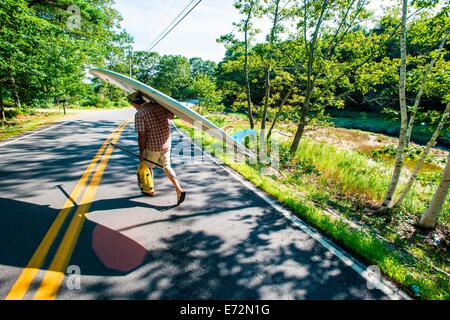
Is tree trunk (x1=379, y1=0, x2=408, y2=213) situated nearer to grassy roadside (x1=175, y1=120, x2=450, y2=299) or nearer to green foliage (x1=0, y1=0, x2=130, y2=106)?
grassy roadside (x1=175, y1=120, x2=450, y2=299)

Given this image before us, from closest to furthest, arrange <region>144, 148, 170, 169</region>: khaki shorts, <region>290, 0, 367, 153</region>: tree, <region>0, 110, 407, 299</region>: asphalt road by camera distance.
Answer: <region>0, 110, 407, 299</region>: asphalt road < <region>144, 148, 170, 169</region>: khaki shorts < <region>290, 0, 367, 153</region>: tree

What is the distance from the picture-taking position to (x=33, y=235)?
10.1 feet

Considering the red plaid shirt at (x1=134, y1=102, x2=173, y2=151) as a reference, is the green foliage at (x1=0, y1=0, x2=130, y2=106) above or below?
above

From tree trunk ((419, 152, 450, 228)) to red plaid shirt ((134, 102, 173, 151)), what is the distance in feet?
18.5

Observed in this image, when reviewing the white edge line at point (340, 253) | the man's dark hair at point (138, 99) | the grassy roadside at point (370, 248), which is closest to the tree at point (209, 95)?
the grassy roadside at point (370, 248)

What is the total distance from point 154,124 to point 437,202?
603cm

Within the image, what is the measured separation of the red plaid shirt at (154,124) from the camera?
154 inches

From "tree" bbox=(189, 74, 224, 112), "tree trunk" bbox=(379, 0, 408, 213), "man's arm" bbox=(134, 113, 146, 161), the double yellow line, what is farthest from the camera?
"tree" bbox=(189, 74, 224, 112)

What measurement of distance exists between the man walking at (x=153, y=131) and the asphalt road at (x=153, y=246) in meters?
0.84

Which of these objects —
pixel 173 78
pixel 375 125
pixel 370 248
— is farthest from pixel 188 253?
pixel 173 78

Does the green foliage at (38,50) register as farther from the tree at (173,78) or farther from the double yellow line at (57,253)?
the tree at (173,78)

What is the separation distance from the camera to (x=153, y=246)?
311 centimetres

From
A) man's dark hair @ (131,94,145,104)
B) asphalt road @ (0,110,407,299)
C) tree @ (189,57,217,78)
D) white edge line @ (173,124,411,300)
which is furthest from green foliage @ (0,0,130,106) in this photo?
tree @ (189,57,217,78)

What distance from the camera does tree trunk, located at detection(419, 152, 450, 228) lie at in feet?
A: 15.8
